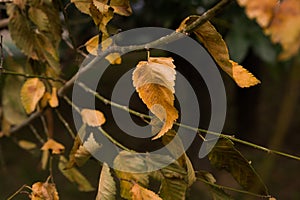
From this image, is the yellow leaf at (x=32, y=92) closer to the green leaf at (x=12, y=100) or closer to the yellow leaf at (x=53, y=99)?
the yellow leaf at (x=53, y=99)

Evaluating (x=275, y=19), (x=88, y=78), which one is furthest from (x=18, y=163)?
(x=275, y=19)

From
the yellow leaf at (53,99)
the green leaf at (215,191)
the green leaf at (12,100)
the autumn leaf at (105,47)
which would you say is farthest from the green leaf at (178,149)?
the green leaf at (12,100)

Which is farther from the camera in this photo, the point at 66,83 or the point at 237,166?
the point at 66,83

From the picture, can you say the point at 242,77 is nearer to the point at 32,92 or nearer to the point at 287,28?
the point at 287,28

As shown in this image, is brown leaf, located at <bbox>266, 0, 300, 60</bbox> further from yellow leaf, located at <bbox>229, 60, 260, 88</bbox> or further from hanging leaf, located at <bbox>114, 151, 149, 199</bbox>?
hanging leaf, located at <bbox>114, 151, 149, 199</bbox>

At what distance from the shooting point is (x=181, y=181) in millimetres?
609

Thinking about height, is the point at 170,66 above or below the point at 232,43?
above

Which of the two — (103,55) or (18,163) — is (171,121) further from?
(18,163)

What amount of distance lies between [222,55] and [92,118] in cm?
27

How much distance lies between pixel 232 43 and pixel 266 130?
226 cm

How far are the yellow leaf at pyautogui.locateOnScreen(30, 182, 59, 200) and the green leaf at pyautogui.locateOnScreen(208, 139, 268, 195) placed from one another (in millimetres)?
189

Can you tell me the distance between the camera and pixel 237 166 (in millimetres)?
579

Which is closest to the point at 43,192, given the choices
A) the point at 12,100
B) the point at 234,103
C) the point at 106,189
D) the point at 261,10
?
the point at 106,189

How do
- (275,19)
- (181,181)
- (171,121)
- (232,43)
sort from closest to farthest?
(275,19) → (171,121) → (181,181) → (232,43)
